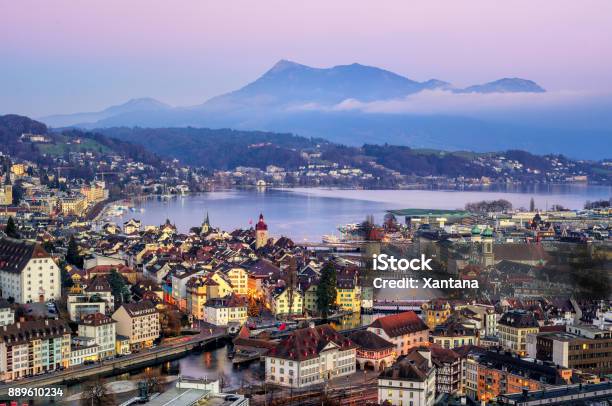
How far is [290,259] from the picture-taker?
19.1m

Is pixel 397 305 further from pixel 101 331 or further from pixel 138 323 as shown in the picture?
pixel 101 331

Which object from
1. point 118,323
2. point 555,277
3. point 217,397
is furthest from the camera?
point 555,277

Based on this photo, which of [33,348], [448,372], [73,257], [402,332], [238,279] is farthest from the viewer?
[73,257]

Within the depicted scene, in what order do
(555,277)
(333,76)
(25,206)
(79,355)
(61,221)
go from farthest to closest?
(333,76) < (25,206) < (61,221) < (555,277) < (79,355)

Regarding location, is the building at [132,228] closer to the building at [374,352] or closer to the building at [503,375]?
the building at [374,352]

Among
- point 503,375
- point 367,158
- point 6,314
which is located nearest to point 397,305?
point 503,375

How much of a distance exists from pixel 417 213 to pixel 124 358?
22.5 meters

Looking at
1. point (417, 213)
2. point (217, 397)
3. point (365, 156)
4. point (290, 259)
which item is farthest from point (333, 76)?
point (217, 397)

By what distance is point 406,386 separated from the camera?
31.0 ft

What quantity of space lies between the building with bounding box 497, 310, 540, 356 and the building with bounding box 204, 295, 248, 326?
12.4 ft

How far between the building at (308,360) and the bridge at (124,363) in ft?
5.49

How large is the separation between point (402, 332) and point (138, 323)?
3.28 metres

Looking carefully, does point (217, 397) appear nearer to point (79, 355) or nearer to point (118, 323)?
point (79, 355)

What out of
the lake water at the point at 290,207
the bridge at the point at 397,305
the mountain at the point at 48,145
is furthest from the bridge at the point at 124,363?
the mountain at the point at 48,145
